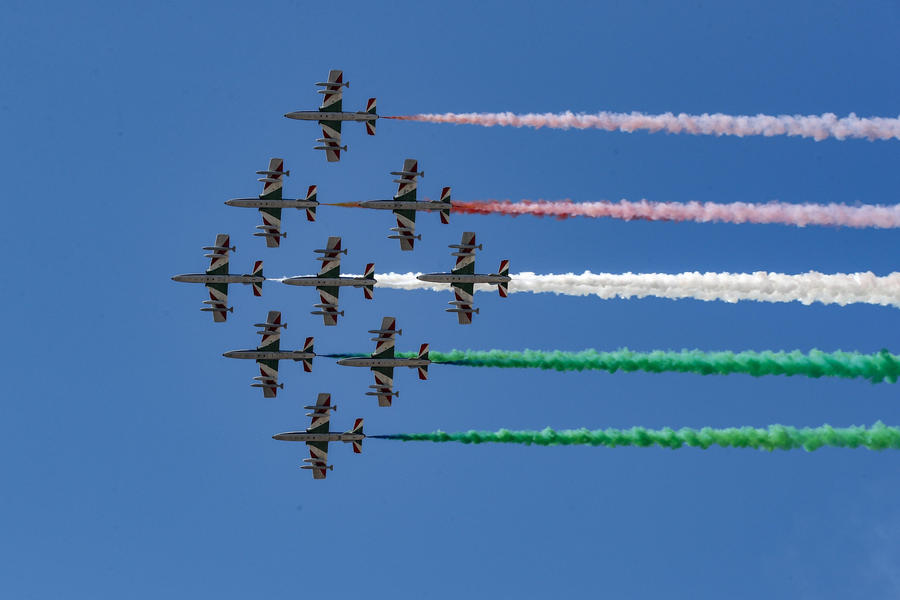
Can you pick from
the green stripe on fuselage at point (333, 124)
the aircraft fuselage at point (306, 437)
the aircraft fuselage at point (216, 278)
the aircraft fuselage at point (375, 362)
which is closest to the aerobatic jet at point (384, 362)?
the aircraft fuselage at point (375, 362)

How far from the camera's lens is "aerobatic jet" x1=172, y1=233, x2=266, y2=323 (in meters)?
103

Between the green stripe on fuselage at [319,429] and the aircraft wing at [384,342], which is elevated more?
the aircraft wing at [384,342]

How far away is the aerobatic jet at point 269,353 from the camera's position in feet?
340

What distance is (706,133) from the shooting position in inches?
3538

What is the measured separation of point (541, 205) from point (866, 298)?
78.5ft

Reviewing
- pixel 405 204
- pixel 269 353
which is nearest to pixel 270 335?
pixel 269 353

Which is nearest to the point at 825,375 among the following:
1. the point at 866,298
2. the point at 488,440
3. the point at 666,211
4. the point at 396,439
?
the point at 866,298

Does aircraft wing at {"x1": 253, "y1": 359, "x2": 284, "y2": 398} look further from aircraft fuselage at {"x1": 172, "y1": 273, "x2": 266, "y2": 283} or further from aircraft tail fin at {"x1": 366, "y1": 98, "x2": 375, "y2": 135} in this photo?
aircraft tail fin at {"x1": 366, "y1": 98, "x2": 375, "y2": 135}

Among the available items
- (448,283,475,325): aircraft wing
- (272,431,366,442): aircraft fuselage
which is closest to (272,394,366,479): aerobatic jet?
(272,431,366,442): aircraft fuselage

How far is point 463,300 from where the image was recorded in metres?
98.9

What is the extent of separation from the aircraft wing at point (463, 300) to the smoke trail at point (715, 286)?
180 cm

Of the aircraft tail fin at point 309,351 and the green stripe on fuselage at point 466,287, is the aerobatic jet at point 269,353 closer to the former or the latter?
the aircraft tail fin at point 309,351

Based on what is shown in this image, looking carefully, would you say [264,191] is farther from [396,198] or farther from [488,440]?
[488,440]

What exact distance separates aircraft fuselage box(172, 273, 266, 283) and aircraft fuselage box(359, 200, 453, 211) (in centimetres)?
933
